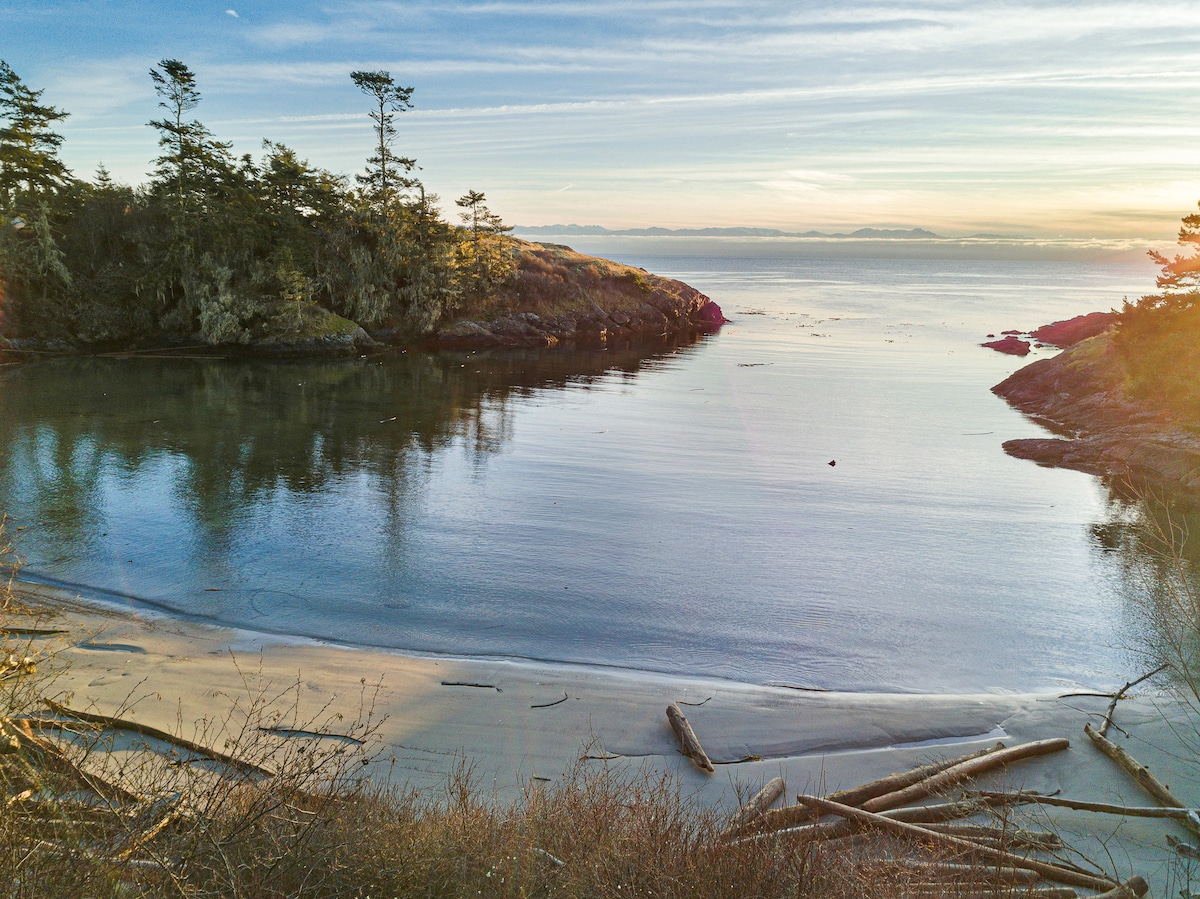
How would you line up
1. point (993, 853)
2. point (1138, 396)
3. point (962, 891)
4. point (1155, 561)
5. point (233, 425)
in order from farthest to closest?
point (1138, 396), point (233, 425), point (1155, 561), point (993, 853), point (962, 891)

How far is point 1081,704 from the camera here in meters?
12.7

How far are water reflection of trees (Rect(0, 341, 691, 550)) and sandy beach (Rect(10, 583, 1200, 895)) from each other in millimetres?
7085

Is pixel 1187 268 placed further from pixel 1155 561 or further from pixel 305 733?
pixel 305 733

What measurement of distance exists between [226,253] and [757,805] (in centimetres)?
5854

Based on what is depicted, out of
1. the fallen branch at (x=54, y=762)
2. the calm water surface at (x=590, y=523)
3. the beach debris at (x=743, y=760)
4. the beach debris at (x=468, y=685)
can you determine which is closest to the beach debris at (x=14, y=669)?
the fallen branch at (x=54, y=762)

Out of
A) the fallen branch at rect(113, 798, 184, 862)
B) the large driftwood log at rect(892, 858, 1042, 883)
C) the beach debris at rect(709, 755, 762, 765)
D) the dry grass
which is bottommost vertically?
the beach debris at rect(709, 755, 762, 765)

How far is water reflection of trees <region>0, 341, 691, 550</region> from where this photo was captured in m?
23.1

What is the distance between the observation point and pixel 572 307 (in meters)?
73.1

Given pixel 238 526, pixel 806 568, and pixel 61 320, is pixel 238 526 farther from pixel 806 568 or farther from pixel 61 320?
pixel 61 320

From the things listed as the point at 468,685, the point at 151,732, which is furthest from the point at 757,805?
the point at 151,732

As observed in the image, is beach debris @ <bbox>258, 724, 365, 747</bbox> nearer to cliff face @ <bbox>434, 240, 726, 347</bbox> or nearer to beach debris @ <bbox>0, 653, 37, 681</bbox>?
beach debris @ <bbox>0, 653, 37, 681</bbox>

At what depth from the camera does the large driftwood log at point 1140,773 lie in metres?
9.28

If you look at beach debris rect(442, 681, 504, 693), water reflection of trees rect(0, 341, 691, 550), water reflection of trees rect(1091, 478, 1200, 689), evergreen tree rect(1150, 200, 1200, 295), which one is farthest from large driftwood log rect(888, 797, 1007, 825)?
evergreen tree rect(1150, 200, 1200, 295)

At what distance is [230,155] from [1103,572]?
61.0m
